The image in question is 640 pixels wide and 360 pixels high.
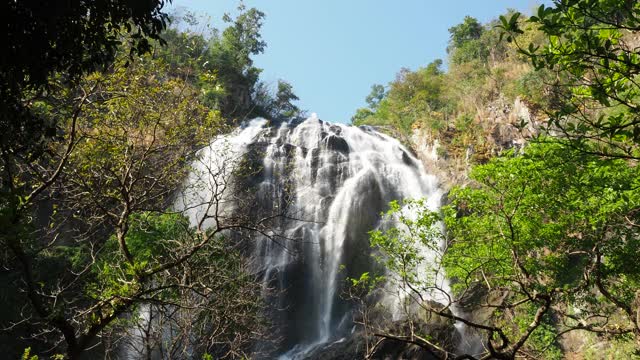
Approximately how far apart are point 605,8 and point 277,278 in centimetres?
1678

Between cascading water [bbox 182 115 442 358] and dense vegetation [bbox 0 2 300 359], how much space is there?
3.34 metres

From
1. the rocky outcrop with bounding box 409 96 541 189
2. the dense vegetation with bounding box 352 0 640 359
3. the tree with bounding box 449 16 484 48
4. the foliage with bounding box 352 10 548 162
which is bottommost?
the dense vegetation with bounding box 352 0 640 359

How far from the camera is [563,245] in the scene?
12547mm

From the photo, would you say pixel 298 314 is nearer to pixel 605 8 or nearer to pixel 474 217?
pixel 474 217

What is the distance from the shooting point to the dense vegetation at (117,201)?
4438 mm

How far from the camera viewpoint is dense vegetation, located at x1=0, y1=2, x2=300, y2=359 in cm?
444

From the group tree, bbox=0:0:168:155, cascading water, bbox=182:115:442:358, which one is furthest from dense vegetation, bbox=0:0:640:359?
cascading water, bbox=182:115:442:358

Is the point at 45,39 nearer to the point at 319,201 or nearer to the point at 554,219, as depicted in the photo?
the point at 554,219

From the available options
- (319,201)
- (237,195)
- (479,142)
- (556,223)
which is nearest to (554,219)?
(556,223)

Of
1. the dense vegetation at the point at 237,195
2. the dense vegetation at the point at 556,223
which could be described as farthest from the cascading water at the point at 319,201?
the dense vegetation at the point at 556,223

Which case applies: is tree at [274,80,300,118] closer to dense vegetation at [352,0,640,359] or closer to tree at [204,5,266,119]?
tree at [204,5,266,119]

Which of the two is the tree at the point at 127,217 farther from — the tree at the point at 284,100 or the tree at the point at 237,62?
the tree at the point at 284,100

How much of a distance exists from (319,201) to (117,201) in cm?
1512

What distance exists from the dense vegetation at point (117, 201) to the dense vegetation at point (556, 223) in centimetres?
320
